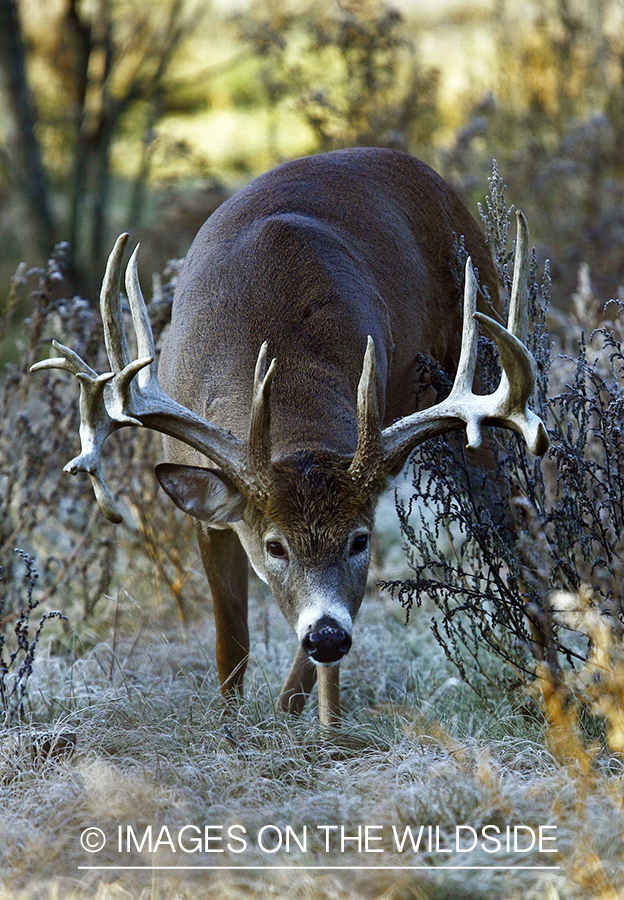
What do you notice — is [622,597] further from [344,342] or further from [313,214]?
[313,214]

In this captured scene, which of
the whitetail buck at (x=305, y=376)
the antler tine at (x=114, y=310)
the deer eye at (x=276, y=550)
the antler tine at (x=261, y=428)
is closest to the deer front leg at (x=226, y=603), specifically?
the whitetail buck at (x=305, y=376)

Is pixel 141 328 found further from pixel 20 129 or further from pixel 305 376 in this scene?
pixel 20 129

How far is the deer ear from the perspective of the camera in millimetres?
3785

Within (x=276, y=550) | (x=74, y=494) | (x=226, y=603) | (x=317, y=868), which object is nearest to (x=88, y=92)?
(x=74, y=494)

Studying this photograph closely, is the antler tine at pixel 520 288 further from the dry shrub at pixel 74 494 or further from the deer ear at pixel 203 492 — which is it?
the dry shrub at pixel 74 494

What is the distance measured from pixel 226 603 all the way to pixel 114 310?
131 cm

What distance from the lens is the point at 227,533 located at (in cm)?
438

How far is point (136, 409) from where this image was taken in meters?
3.62

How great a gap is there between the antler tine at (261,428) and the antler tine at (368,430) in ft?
0.91

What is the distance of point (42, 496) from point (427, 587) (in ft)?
7.22

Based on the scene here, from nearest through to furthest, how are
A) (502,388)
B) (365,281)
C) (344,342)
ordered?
1. (502,388)
2. (344,342)
3. (365,281)

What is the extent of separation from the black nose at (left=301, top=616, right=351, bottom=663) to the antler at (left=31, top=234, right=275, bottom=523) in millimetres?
483

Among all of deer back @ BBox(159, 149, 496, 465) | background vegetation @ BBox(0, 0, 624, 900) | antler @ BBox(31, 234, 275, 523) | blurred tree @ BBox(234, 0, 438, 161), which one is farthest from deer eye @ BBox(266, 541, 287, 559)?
blurred tree @ BBox(234, 0, 438, 161)

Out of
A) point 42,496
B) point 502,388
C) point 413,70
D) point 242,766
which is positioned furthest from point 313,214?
point 413,70
